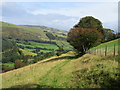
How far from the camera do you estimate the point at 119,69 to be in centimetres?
1263

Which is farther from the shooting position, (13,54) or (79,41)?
(13,54)

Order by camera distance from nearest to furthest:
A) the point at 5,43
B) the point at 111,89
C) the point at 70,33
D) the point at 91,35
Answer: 1. the point at 111,89
2. the point at 91,35
3. the point at 70,33
4. the point at 5,43

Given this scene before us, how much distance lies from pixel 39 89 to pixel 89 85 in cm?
451

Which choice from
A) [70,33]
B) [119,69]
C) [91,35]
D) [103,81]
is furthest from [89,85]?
[70,33]

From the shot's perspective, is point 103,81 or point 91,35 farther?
point 91,35

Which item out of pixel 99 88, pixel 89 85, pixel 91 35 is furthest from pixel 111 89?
pixel 91 35

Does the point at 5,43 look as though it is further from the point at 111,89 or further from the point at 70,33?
the point at 111,89

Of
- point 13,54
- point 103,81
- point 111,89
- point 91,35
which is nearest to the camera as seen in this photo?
point 111,89

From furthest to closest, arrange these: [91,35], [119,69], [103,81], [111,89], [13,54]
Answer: [13,54] < [91,35] < [119,69] < [103,81] < [111,89]

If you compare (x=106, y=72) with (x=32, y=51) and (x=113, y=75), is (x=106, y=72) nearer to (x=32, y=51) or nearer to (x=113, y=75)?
(x=113, y=75)

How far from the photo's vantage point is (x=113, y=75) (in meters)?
11.7

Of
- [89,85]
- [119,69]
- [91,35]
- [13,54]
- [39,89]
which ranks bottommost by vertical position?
[13,54]

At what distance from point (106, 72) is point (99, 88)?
2.68m

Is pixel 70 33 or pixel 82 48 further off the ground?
pixel 70 33
